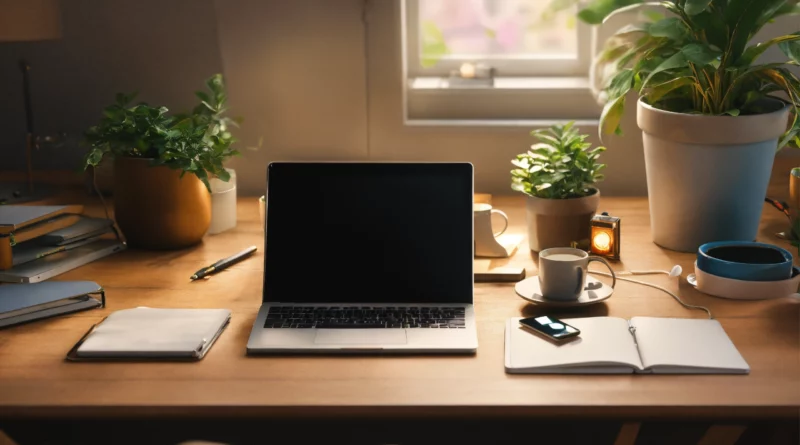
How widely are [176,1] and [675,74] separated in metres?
1.21

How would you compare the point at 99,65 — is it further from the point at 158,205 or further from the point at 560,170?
the point at 560,170

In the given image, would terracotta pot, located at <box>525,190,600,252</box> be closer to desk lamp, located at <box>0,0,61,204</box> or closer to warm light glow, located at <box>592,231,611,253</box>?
warm light glow, located at <box>592,231,611,253</box>

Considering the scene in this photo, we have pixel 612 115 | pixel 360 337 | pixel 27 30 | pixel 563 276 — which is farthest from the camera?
pixel 27 30

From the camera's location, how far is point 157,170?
5.57ft

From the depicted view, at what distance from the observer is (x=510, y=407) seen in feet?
3.81

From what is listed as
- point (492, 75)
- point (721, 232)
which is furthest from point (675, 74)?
point (492, 75)

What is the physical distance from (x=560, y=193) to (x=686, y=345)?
18.6 inches

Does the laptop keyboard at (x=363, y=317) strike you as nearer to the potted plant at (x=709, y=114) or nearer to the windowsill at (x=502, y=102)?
the potted plant at (x=709, y=114)

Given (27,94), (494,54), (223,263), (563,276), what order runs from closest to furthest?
(563,276)
(223,263)
(27,94)
(494,54)

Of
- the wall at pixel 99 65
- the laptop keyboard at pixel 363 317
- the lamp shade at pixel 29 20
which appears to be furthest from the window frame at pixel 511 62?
the laptop keyboard at pixel 363 317

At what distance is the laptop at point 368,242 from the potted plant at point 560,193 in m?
0.28

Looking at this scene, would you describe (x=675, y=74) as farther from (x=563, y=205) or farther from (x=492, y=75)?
(x=492, y=75)

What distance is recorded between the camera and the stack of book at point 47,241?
159 cm

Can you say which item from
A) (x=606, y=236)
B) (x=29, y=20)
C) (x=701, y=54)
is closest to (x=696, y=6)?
(x=701, y=54)
